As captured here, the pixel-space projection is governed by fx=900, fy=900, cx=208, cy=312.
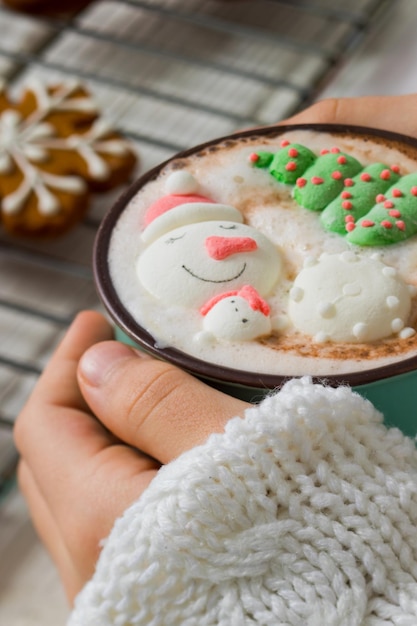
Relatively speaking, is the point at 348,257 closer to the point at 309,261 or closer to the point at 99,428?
the point at 309,261

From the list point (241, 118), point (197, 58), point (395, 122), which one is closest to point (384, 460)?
point (395, 122)

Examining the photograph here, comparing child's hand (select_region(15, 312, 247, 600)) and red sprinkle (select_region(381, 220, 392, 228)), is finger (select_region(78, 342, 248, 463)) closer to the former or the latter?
child's hand (select_region(15, 312, 247, 600))

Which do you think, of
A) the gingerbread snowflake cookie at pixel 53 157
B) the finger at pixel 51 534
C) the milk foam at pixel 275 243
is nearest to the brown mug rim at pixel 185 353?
the milk foam at pixel 275 243

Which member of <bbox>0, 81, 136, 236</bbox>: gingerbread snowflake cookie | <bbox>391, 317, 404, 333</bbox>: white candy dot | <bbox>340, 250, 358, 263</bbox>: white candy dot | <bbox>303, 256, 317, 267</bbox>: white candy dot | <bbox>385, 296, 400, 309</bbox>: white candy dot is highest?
<bbox>385, 296, 400, 309</bbox>: white candy dot

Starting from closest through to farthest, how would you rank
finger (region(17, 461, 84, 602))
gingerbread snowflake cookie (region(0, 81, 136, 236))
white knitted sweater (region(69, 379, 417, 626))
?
white knitted sweater (region(69, 379, 417, 626)) < finger (region(17, 461, 84, 602)) < gingerbread snowflake cookie (region(0, 81, 136, 236))

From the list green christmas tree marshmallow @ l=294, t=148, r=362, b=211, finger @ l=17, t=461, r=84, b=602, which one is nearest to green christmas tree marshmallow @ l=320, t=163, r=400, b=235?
green christmas tree marshmallow @ l=294, t=148, r=362, b=211

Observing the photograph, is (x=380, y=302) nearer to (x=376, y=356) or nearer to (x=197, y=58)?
(x=376, y=356)

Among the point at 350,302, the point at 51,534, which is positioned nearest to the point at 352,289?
the point at 350,302

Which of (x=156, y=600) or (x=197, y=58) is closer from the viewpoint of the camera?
(x=156, y=600)
